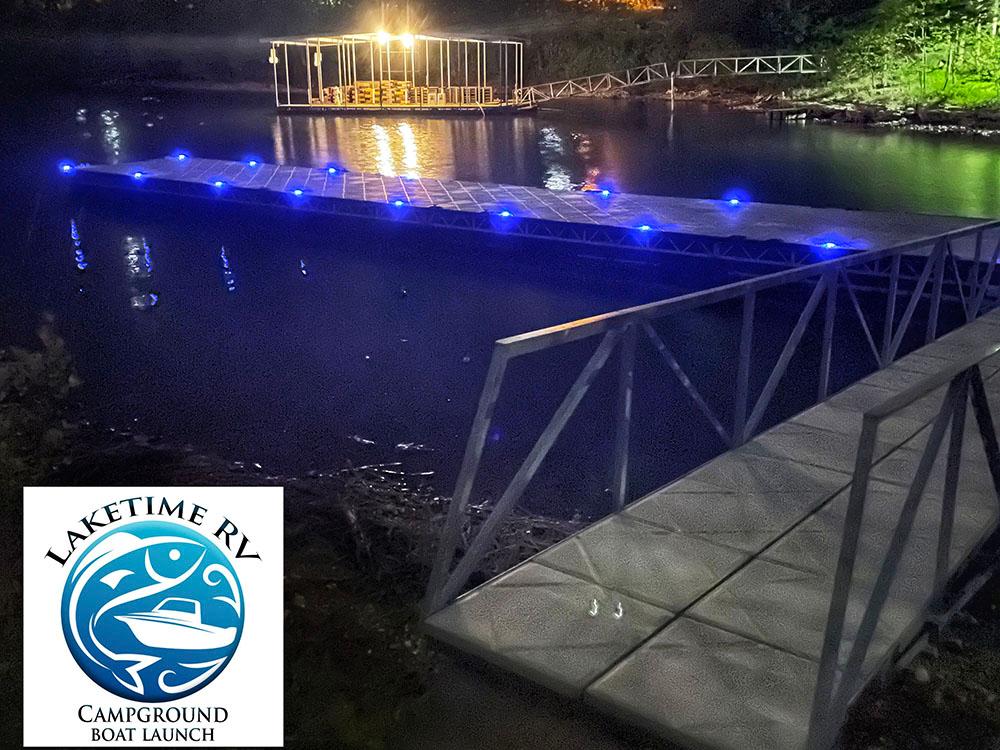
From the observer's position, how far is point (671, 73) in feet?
153

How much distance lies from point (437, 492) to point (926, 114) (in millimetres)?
31844

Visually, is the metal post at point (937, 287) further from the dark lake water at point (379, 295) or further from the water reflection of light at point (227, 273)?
the water reflection of light at point (227, 273)

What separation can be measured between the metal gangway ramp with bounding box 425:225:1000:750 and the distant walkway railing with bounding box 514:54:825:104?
36.7 metres

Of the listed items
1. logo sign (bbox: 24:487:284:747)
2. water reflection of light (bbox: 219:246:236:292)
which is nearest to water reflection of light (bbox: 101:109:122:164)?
water reflection of light (bbox: 219:246:236:292)

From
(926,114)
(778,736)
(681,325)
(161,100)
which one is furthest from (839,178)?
(161,100)

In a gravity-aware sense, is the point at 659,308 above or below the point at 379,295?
above

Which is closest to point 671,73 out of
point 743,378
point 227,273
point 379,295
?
A: point 227,273

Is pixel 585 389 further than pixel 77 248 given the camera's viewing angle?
No

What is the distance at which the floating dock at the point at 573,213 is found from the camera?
11.9 metres

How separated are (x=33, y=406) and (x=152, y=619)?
600cm

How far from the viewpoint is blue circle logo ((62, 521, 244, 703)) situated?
318cm

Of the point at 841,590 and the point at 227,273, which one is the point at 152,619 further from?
the point at 227,273

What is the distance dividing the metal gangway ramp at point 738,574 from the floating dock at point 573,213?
5.01 meters

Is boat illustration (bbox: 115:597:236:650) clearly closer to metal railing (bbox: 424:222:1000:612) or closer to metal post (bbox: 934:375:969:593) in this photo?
metal railing (bbox: 424:222:1000:612)
